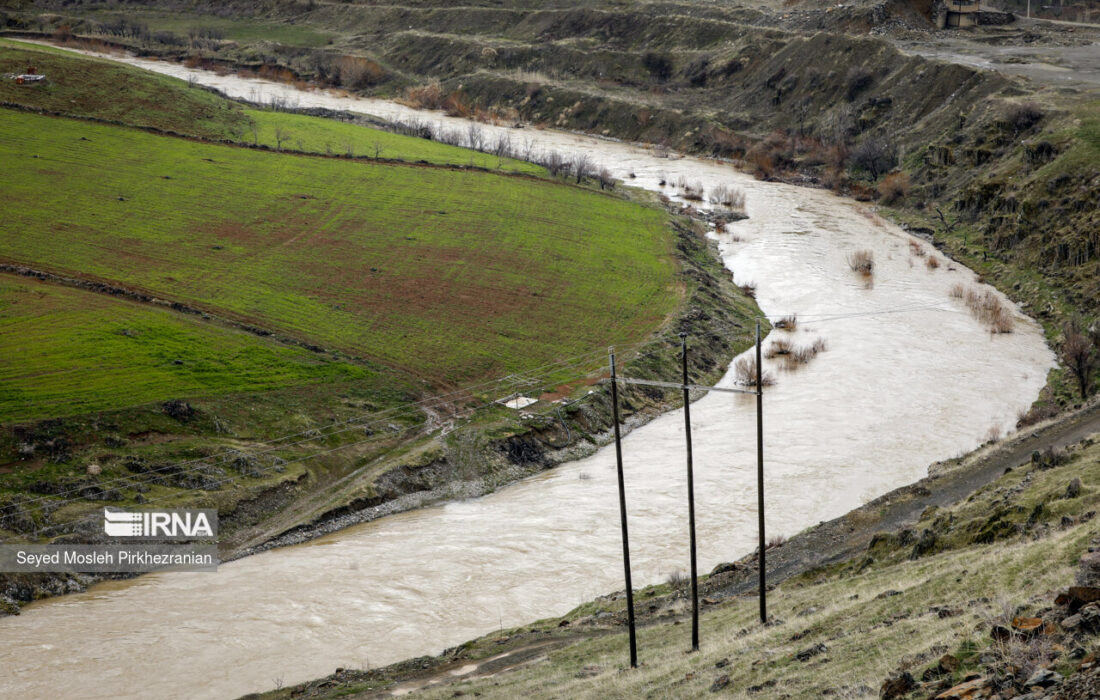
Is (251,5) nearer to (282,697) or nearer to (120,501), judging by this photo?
(120,501)

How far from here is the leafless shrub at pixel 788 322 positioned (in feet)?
188

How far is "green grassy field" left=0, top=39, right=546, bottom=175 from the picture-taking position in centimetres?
7881

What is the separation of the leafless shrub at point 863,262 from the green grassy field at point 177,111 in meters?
27.5

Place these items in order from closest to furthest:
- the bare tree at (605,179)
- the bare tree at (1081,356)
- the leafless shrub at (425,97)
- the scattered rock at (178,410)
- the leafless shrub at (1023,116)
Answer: the scattered rock at (178,410) < the bare tree at (1081,356) < the leafless shrub at (1023,116) < the bare tree at (605,179) < the leafless shrub at (425,97)

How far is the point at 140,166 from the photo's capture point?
228 ft

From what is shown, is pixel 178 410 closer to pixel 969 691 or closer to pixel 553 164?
pixel 969 691

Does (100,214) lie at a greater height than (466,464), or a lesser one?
greater

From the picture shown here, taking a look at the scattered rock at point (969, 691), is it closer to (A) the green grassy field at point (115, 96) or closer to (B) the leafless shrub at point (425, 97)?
(A) the green grassy field at point (115, 96)

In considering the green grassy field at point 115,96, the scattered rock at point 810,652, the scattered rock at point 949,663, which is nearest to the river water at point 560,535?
the scattered rock at point 810,652

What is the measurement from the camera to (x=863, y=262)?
66.9 meters

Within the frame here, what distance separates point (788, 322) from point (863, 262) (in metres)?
11.9

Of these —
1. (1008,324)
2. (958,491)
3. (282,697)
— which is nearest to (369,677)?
(282,697)

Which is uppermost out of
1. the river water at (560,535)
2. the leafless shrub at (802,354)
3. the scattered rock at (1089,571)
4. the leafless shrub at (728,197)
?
the scattered rock at (1089,571)

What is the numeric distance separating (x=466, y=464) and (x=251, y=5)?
471ft
